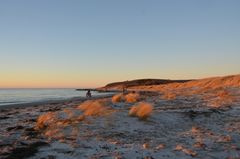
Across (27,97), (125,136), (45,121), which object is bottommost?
(125,136)

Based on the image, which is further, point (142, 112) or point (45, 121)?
point (142, 112)

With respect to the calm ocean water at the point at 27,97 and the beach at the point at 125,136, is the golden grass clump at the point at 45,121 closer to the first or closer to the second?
the beach at the point at 125,136

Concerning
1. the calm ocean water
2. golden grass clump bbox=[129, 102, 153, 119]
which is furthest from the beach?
the calm ocean water

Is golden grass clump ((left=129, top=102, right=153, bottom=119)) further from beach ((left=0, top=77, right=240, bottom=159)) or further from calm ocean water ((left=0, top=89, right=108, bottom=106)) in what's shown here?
calm ocean water ((left=0, top=89, right=108, bottom=106))

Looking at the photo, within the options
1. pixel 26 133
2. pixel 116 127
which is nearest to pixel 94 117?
pixel 116 127

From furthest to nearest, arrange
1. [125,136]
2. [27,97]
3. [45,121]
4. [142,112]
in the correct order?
1. [27,97]
2. [142,112]
3. [45,121]
4. [125,136]

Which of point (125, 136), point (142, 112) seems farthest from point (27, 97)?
point (125, 136)

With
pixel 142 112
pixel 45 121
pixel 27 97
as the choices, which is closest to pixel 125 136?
pixel 142 112

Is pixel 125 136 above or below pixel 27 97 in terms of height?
below

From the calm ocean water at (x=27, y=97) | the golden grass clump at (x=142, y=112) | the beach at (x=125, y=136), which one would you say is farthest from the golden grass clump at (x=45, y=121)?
the calm ocean water at (x=27, y=97)

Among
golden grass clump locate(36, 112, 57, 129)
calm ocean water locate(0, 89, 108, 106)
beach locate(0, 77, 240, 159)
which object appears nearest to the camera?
beach locate(0, 77, 240, 159)

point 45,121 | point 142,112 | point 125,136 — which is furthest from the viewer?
point 142,112

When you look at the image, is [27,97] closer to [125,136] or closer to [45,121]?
[45,121]

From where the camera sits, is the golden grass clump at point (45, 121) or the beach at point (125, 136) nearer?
the beach at point (125, 136)
